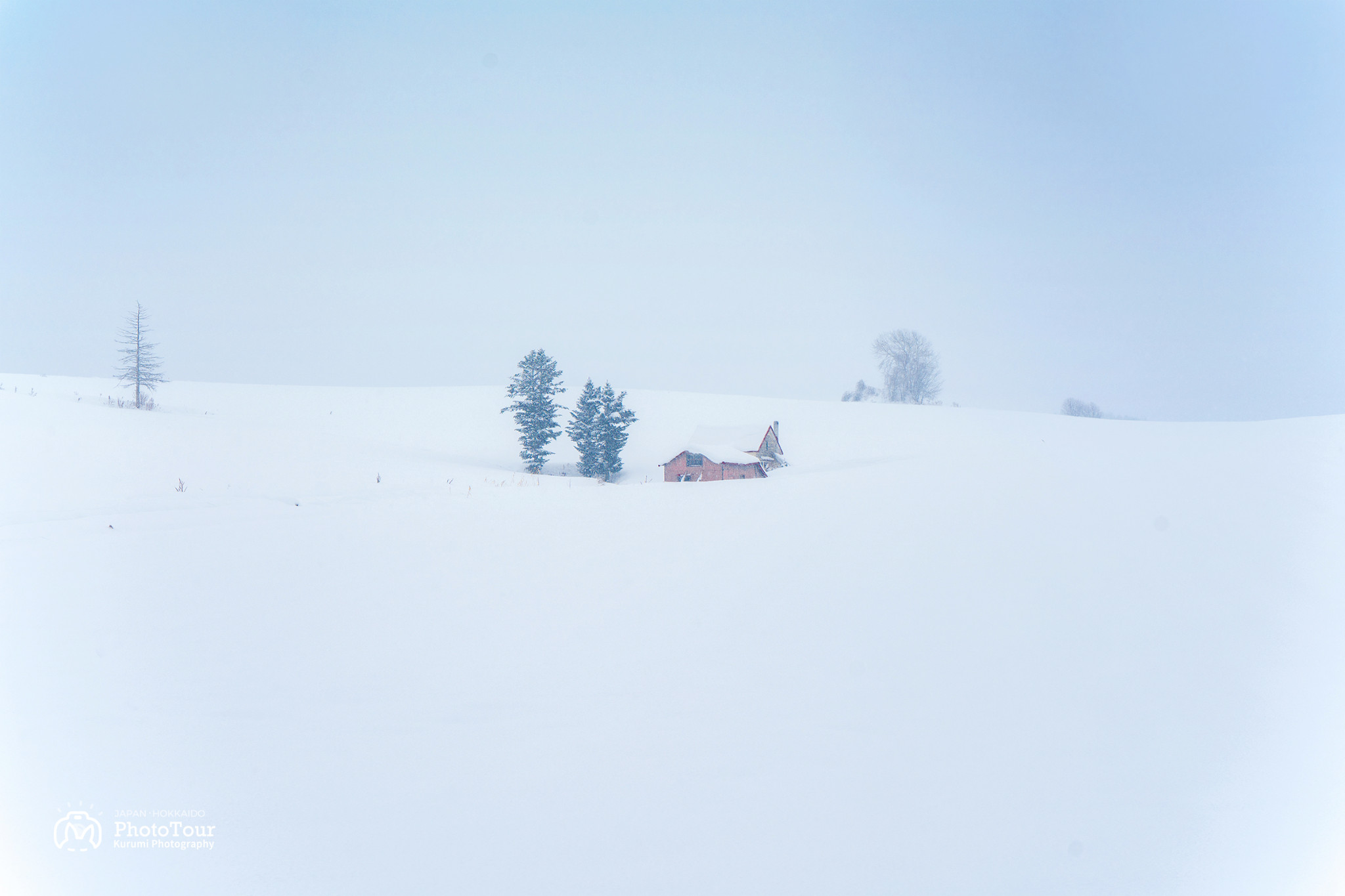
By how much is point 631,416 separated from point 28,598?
104 ft

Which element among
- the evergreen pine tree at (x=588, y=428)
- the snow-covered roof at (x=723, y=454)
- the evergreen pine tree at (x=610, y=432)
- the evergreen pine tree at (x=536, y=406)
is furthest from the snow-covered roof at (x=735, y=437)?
the evergreen pine tree at (x=536, y=406)

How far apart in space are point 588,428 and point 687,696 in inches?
1277

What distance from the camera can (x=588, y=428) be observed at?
122ft

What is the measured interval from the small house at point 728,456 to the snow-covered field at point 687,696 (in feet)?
62.0

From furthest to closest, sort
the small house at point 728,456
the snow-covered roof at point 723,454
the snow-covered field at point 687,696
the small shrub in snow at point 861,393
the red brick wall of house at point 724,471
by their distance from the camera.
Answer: the small shrub in snow at point 861,393
the snow-covered roof at point 723,454
the small house at point 728,456
the red brick wall of house at point 724,471
the snow-covered field at point 687,696

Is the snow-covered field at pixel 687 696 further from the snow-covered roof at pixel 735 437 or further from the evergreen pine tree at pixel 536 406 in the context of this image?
the evergreen pine tree at pixel 536 406

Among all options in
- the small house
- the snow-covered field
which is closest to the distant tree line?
the small house

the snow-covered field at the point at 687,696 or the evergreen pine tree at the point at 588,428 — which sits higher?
the evergreen pine tree at the point at 588,428

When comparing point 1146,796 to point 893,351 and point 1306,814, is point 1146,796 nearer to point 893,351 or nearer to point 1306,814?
point 1306,814

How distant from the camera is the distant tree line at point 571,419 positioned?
36500 mm

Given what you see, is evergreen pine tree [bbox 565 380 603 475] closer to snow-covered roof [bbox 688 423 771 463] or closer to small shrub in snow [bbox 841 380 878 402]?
snow-covered roof [bbox 688 423 771 463]

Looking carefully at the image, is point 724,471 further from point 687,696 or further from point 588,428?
point 687,696

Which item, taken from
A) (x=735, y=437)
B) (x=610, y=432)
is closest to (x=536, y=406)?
(x=610, y=432)

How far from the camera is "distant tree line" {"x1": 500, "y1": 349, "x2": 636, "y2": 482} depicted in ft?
120
